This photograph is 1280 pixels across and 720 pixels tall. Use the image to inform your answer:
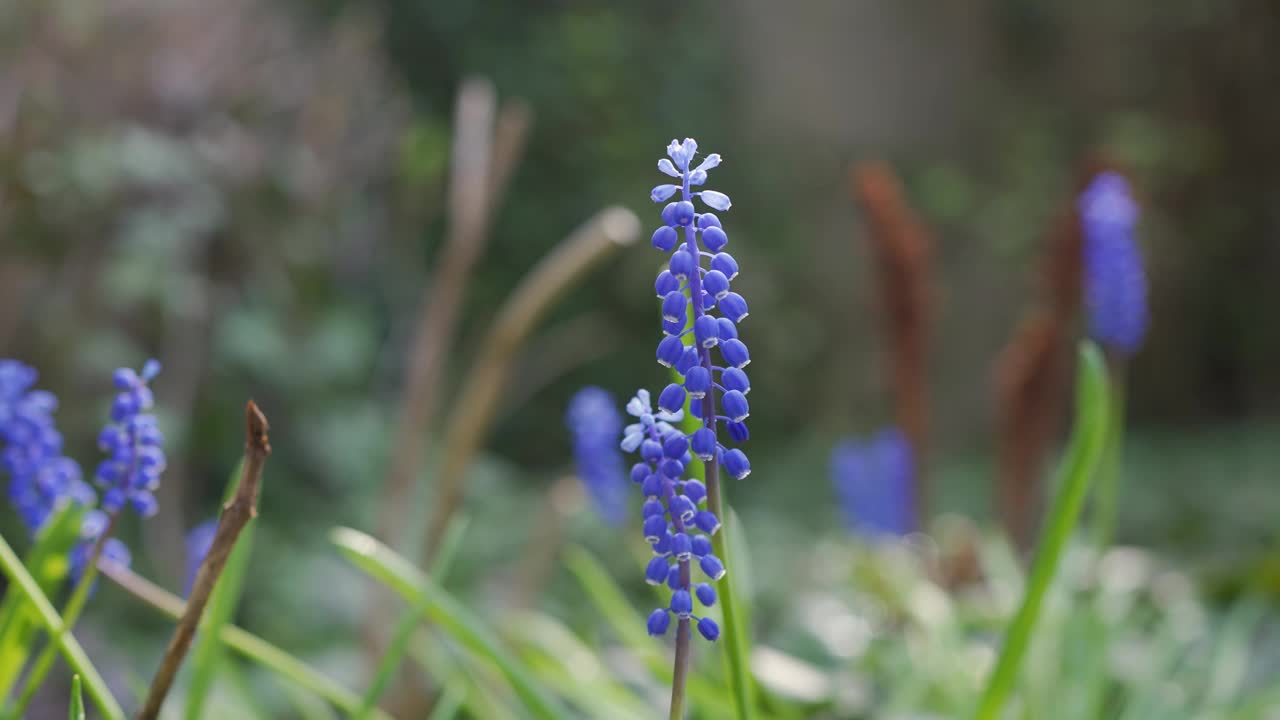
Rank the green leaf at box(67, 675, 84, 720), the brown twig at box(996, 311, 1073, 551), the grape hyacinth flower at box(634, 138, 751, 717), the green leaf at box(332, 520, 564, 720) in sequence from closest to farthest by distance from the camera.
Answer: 1. the grape hyacinth flower at box(634, 138, 751, 717)
2. the green leaf at box(67, 675, 84, 720)
3. the green leaf at box(332, 520, 564, 720)
4. the brown twig at box(996, 311, 1073, 551)

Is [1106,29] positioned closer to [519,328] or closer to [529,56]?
[529,56]

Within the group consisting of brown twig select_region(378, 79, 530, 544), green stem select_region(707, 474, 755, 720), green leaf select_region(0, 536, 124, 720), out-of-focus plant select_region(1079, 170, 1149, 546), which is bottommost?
green leaf select_region(0, 536, 124, 720)

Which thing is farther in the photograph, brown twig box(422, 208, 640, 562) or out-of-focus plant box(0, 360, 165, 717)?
brown twig box(422, 208, 640, 562)

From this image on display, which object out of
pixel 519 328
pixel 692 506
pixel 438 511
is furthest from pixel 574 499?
pixel 692 506

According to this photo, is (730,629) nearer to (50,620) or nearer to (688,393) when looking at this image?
(688,393)

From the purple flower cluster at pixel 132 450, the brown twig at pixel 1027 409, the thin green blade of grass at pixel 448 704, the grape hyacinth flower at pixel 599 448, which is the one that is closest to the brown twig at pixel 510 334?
the grape hyacinth flower at pixel 599 448

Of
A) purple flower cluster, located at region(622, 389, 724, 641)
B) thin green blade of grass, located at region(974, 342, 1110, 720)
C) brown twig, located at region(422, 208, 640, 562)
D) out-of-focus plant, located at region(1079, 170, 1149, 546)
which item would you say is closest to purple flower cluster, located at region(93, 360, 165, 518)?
purple flower cluster, located at region(622, 389, 724, 641)

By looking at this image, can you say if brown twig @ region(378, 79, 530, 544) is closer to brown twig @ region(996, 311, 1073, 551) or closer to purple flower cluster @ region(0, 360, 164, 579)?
purple flower cluster @ region(0, 360, 164, 579)

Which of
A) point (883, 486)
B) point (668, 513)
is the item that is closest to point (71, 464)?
point (668, 513)
